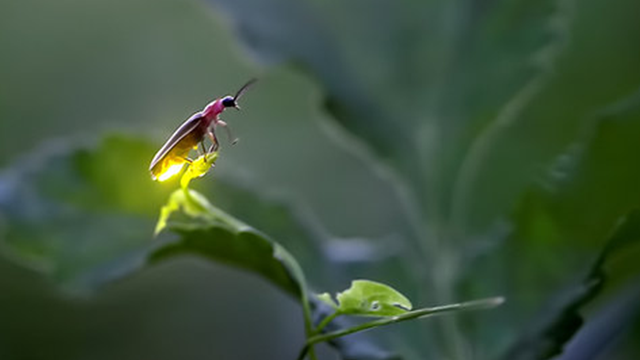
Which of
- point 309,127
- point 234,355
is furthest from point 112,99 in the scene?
point 234,355

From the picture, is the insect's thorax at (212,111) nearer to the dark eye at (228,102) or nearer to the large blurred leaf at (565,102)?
the dark eye at (228,102)

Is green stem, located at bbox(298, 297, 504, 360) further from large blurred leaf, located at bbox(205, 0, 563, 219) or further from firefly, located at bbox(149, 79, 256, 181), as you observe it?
large blurred leaf, located at bbox(205, 0, 563, 219)

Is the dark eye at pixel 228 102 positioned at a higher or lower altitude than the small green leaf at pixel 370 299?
higher

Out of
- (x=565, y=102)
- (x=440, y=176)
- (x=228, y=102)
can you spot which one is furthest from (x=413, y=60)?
(x=565, y=102)

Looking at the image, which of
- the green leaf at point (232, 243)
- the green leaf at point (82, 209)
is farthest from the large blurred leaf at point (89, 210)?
the green leaf at point (232, 243)

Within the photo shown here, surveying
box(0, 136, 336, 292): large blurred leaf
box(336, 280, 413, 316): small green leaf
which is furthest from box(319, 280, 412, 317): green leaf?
box(0, 136, 336, 292): large blurred leaf

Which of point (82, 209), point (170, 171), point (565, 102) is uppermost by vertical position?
point (565, 102)

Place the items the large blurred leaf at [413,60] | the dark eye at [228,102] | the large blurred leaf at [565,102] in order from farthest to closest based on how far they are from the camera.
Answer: the large blurred leaf at [565,102] → the large blurred leaf at [413,60] → the dark eye at [228,102]

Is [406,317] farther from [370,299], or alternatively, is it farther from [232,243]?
[232,243]
